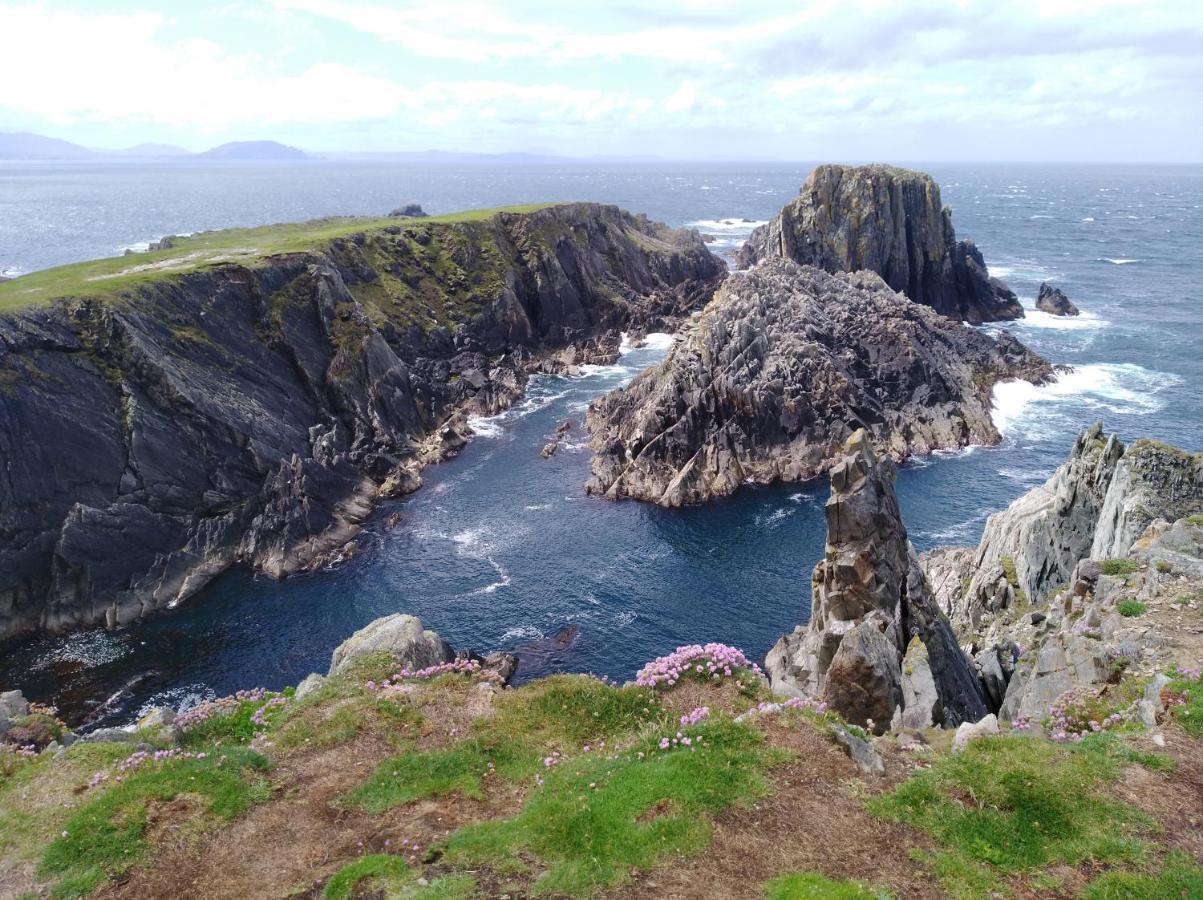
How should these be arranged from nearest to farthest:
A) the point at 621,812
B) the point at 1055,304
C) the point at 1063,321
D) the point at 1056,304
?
1. the point at 621,812
2. the point at 1063,321
3. the point at 1056,304
4. the point at 1055,304

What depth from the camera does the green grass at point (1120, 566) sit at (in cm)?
2955

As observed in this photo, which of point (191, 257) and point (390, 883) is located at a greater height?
point (191, 257)

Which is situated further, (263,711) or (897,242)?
(897,242)

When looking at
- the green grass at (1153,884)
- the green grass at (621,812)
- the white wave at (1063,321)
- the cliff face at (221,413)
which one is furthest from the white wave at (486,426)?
the white wave at (1063,321)

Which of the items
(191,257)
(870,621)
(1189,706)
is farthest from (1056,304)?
(191,257)

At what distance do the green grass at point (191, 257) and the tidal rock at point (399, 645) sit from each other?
181 feet

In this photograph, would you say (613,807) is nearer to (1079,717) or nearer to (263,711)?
(263,711)

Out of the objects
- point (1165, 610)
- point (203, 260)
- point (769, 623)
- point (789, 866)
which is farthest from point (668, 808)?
point (203, 260)

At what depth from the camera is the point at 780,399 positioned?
79812mm

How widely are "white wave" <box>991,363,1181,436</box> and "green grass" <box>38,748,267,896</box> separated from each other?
3290 inches

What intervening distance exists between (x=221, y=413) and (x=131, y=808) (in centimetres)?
5740

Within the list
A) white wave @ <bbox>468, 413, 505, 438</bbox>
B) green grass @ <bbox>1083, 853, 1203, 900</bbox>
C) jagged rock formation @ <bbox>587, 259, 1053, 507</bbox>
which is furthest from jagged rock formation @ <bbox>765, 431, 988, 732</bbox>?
white wave @ <bbox>468, 413, 505, 438</bbox>

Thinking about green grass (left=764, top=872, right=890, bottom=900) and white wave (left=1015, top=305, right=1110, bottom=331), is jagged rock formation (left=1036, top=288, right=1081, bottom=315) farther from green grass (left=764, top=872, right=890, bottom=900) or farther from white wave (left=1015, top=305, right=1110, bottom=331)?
green grass (left=764, top=872, right=890, bottom=900)

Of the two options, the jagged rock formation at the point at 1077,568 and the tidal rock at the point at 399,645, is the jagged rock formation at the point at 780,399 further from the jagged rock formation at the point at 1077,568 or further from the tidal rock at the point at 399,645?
the tidal rock at the point at 399,645
